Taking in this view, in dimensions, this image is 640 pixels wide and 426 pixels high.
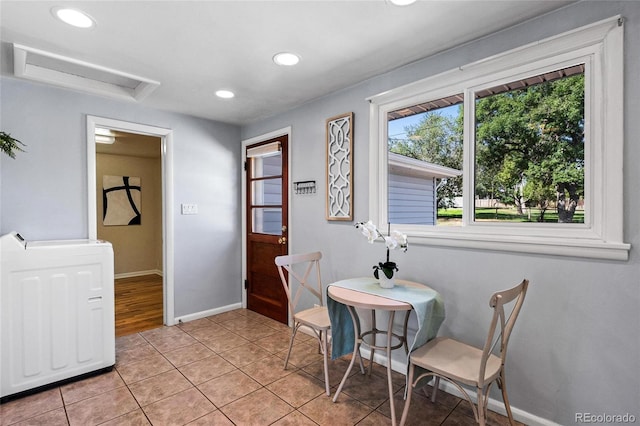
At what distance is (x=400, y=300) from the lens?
6.21ft

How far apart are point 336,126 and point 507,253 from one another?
174cm

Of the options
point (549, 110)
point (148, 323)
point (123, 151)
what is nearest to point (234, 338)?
point (148, 323)

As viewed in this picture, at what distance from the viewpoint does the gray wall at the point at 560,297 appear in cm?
157

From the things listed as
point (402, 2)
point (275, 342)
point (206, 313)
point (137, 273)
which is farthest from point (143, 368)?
point (137, 273)

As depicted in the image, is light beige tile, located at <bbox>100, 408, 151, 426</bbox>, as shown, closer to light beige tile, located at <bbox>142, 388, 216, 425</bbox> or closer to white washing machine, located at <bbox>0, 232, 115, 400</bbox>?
light beige tile, located at <bbox>142, 388, 216, 425</bbox>

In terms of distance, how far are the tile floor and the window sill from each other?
1036mm

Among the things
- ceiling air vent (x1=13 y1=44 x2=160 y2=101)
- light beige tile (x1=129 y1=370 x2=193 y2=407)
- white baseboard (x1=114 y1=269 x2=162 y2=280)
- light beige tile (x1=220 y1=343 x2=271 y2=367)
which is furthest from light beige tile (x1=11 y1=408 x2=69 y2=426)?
white baseboard (x1=114 y1=269 x2=162 y2=280)

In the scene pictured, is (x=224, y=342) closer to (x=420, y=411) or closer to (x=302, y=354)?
(x=302, y=354)

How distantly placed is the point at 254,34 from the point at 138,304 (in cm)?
378

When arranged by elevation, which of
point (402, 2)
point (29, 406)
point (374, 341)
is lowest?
point (29, 406)

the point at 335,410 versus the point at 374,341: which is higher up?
the point at 374,341

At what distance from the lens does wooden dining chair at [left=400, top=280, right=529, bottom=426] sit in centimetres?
152

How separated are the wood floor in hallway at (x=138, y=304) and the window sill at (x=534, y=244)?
3109mm

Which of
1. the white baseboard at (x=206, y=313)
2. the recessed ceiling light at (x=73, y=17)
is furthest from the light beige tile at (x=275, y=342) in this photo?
the recessed ceiling light at (x=73, y=17)
